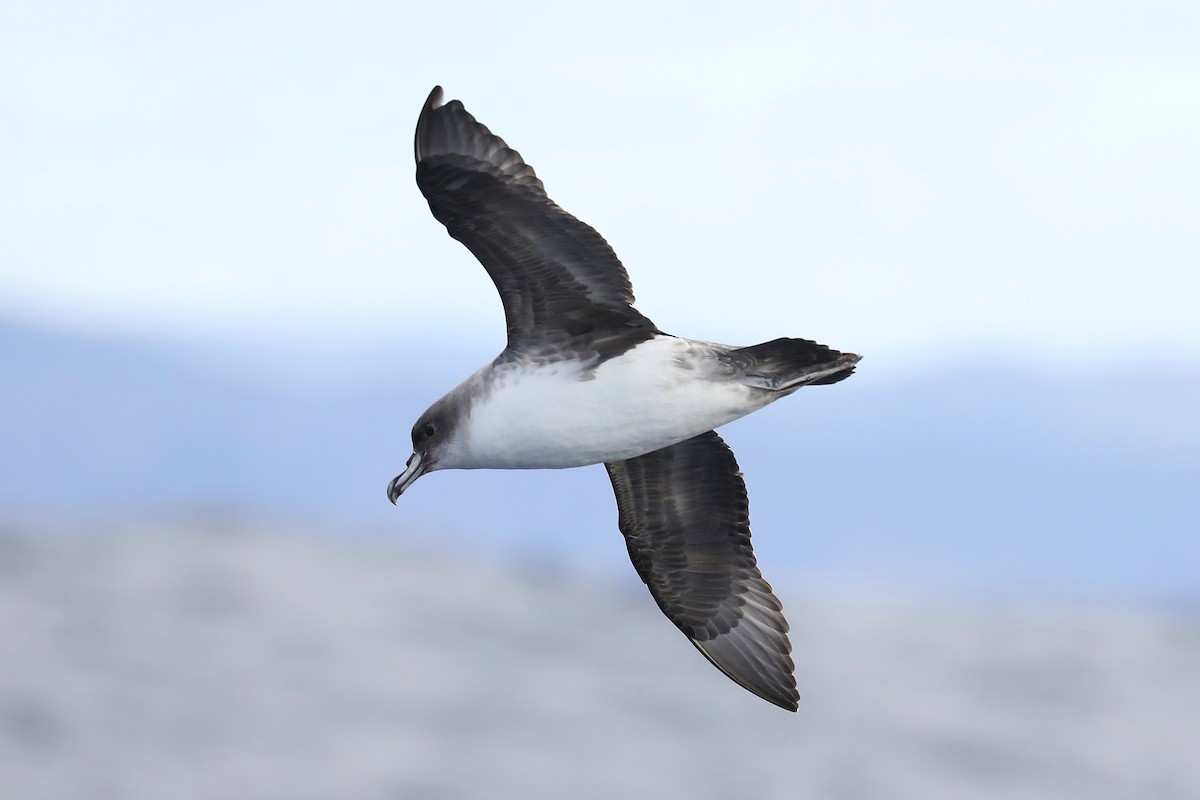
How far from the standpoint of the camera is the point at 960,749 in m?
45.1

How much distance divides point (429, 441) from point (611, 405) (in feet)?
4.20

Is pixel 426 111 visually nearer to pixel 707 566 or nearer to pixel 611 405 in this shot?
pixel 611 405

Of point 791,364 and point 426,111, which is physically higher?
point 426,111

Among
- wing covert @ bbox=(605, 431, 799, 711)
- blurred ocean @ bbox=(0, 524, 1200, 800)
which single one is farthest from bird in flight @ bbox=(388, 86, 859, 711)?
blurred ocean @ bbox=(0, 524, 1200, 800)

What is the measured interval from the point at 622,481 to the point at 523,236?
2645 mm

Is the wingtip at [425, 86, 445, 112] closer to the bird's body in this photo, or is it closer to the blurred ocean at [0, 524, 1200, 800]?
the bird's body

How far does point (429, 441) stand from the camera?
33.3 ft

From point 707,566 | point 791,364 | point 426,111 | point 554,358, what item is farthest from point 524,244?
point 707,566

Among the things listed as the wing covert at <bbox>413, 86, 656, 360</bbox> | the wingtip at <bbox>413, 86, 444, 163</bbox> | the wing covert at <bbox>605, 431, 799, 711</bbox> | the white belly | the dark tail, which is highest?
the wingtip at <bbox>413, 86, 444, 163</bbox>

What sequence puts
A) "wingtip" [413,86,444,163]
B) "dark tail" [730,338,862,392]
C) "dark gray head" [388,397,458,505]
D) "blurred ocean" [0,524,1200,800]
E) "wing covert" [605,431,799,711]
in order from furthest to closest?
1. "blurred ocean" [0,524,1200,800]
2. "wing covert" [605,431,799,711]
3. "dark gray head" [388,397,458,505]
4. "dark tail" [730,338,862,392]
5. "wingtip" [413,86,444,163]

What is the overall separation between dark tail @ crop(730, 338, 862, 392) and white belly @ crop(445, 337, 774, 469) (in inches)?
4.3

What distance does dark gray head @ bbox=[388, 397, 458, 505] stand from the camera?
1001 cm

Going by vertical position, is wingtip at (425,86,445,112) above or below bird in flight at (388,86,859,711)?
above

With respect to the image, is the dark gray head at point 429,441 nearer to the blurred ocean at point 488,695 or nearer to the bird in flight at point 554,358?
the bird in flight at point 554,358
